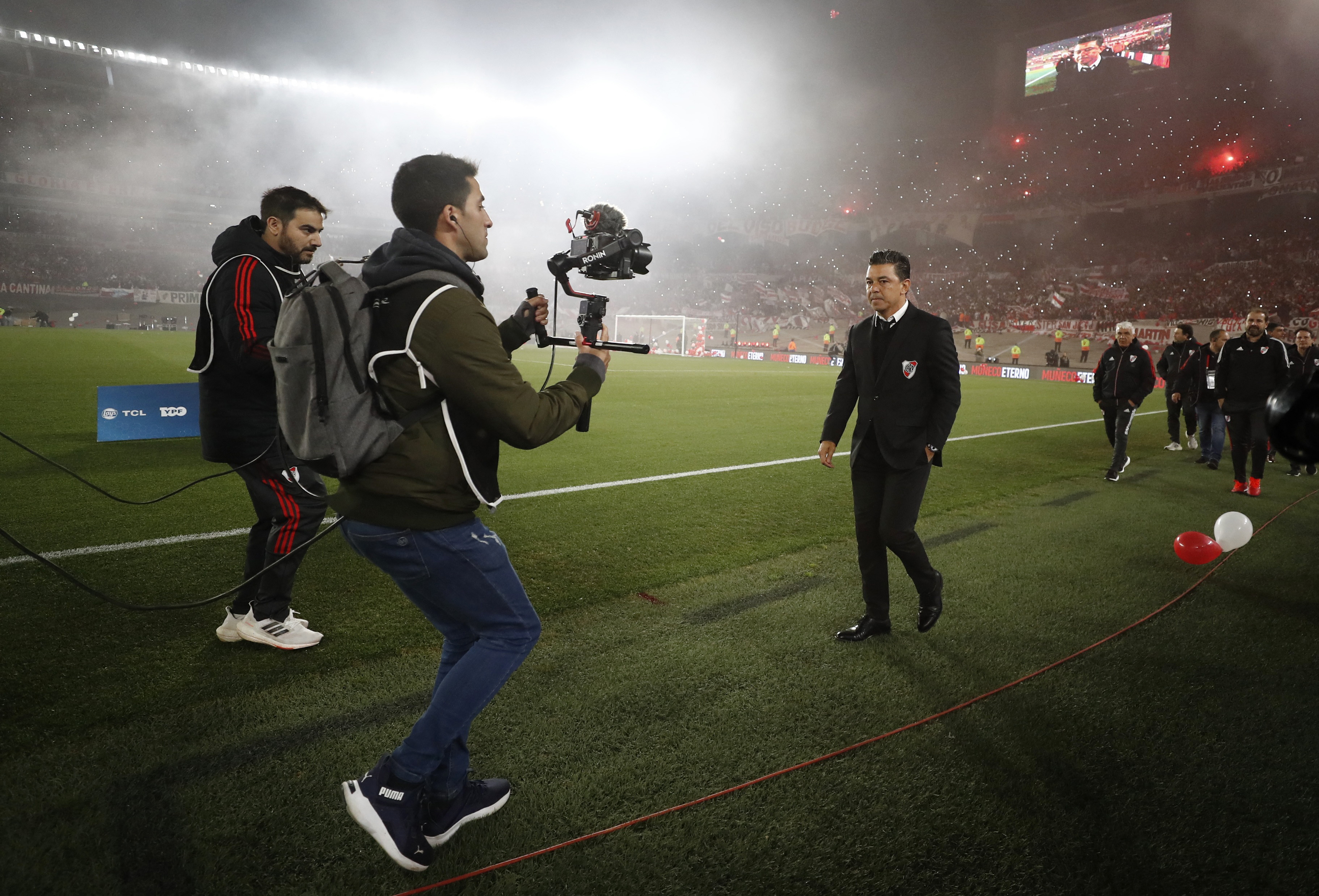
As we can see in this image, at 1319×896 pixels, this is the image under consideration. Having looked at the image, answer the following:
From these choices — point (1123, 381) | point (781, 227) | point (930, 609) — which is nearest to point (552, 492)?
point (930, 609)

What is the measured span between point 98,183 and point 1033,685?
71463mm

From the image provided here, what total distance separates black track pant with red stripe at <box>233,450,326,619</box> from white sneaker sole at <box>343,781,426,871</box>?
1567mm

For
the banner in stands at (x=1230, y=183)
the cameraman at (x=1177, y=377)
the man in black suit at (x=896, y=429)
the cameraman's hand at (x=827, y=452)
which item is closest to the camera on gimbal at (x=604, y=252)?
the man in black suit at (x=896, y=429)

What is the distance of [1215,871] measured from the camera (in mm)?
2170

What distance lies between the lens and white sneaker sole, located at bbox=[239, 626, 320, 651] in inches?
136

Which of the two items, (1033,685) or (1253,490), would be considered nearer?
(1033,685)

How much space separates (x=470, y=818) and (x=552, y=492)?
16.2 ft

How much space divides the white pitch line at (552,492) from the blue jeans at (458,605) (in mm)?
3687

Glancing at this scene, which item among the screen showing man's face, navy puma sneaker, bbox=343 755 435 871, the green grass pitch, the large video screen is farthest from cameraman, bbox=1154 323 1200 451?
the screen showing man's face

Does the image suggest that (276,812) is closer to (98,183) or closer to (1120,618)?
(1120,618)

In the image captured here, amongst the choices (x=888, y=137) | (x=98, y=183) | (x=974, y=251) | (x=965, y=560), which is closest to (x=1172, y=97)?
(x=974, y=251)

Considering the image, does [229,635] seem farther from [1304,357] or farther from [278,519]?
[1304,357]

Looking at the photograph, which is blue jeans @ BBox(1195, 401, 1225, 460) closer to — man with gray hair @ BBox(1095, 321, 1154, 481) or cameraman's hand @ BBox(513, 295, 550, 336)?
man with gray hair @ BBox(1095, 321, 1154, 481)

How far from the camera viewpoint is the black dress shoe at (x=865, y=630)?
3816mm
